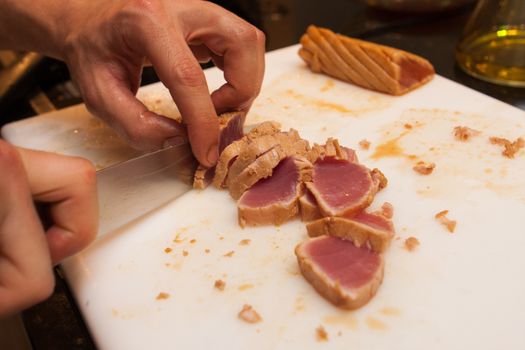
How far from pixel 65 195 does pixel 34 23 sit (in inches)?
37.9

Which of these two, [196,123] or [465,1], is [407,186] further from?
[465,1]

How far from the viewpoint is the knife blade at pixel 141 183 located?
1414mm

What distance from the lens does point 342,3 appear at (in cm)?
314

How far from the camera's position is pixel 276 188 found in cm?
150

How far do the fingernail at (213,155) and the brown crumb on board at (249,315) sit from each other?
519 millimetres

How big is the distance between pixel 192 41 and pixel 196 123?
1.13 feet

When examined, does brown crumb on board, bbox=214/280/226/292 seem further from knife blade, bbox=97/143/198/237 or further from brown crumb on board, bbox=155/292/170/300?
knife blade, bbox=97/143/198/237

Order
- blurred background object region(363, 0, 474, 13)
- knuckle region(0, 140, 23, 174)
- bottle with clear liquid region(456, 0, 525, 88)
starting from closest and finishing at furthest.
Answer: knuckle region(0, 140, 23, 174) → bottle with clear liquid region(456, 0, 525, 88) → blurred background object region(363, 0, 474, 13)

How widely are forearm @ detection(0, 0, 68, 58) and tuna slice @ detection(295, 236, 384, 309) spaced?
114 cm

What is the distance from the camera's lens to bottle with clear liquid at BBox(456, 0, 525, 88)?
2156mm

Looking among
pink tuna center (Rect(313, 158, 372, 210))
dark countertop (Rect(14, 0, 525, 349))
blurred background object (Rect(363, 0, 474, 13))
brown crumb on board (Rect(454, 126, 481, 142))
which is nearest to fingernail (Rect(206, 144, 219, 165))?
pink tuna center (Rect(313, 158, 372, 210))

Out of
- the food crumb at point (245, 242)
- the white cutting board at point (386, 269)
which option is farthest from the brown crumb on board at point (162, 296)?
the food crumb at point (245, 242)

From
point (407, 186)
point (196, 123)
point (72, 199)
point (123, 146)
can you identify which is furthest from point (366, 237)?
point (123, 146)

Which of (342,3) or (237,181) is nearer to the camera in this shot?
(237,181)
